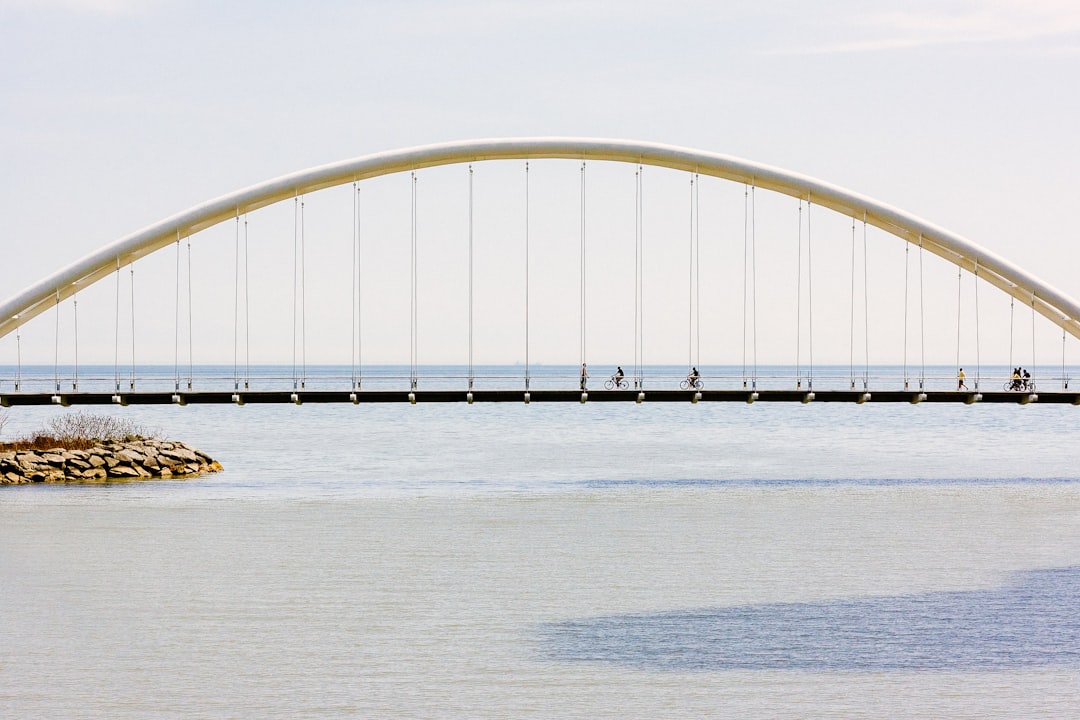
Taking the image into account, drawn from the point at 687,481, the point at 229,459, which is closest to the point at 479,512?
the point at 687,481

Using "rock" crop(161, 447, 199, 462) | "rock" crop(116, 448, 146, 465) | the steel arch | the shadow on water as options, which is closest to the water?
the shadow on water

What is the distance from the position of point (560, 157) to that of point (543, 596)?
2375cm

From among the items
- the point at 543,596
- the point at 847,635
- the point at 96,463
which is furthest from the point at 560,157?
the point at 847,635

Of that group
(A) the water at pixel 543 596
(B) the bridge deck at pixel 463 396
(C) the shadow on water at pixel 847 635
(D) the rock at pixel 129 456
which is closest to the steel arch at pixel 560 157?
(B) the bridge deck at pixel 463 396

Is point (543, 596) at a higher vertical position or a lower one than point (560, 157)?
lower

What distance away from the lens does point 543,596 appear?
25047 mm

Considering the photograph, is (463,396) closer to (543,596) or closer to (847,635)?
(543,596)

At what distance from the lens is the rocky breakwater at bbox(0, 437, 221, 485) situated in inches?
1786

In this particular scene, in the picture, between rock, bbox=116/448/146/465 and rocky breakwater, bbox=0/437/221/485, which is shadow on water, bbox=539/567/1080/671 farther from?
rock, bbox=116/448/146/465

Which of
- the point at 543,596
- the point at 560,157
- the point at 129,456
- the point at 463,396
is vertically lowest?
the point at 543,596

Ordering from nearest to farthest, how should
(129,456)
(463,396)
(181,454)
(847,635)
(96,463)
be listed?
(847,635) → (463,396) → (96,463) → (129,456) → (181,454)

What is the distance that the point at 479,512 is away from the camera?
3875cm

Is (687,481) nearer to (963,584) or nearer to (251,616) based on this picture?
(963,584)

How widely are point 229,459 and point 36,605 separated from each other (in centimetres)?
3760
